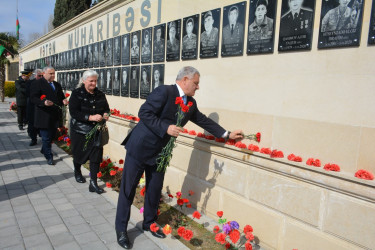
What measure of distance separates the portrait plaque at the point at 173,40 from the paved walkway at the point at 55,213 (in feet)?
7.78

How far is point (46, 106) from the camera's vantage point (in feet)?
18.2

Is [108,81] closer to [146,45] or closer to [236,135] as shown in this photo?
[146,45]

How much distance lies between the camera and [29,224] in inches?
125

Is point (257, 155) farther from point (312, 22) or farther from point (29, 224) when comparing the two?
point (29, 224)

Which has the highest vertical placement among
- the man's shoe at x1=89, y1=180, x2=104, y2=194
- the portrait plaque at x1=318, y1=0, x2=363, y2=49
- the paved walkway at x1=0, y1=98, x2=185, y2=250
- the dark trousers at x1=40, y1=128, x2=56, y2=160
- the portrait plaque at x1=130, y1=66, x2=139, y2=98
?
the portrait plaque at x1=318, y1=0, x2=363, y2=49

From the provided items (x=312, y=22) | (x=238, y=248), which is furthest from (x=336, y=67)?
(x=238, y=248)

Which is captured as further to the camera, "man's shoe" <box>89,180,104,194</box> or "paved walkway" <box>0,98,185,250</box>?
"man's shoe" <box>89,180,104,194</box>

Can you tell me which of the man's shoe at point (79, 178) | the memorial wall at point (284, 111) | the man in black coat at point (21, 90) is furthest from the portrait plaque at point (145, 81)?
the man in black coat at point (21, 90)

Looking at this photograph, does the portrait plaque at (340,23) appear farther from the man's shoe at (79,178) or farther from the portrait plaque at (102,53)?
the portrait plaque at (102,53)

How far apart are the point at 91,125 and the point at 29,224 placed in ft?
5.19

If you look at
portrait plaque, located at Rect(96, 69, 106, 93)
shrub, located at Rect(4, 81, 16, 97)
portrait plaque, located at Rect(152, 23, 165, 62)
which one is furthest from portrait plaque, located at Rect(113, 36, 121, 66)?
shrub, located at Rect(4, 81, 16, 97)

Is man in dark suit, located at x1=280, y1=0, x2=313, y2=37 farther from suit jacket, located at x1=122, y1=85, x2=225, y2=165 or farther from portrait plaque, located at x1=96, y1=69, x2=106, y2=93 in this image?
portrait plaque, located at x1=96, y1=69, x2=106, y2=93

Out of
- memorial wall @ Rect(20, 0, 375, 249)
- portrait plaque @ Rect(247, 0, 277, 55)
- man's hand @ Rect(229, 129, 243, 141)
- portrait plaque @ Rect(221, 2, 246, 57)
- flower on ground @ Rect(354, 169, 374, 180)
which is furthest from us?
portrait plaque @ Rect(221, 2, 246, 57)

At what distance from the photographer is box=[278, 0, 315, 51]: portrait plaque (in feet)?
8.78
